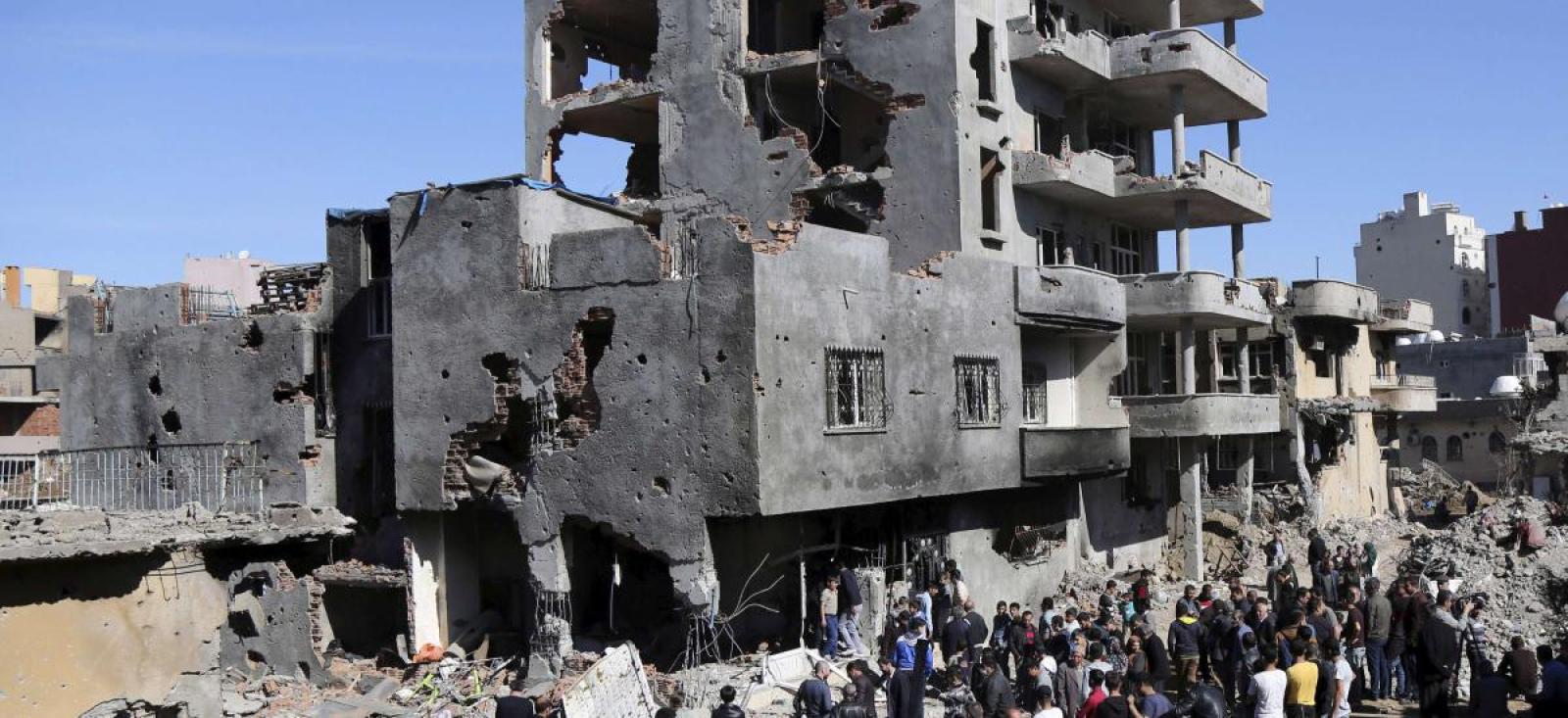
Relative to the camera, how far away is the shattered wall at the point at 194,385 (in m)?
26.0

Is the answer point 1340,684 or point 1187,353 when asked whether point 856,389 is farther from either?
point 1187,353

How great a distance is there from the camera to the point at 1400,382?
4381 cm

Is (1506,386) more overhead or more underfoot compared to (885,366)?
more underfoot

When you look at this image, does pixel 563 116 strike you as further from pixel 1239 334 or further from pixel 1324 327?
pixel 1324 327

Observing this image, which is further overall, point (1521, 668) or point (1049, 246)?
point (1049, 246)

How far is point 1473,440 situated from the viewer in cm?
5234

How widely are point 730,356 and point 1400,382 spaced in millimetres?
30097

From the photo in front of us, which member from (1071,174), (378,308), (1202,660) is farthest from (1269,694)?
(378,308)

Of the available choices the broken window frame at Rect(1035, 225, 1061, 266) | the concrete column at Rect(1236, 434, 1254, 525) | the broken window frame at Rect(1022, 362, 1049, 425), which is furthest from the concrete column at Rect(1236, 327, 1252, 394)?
the broken window frame at Rect(1022, 362, 1049, 425)

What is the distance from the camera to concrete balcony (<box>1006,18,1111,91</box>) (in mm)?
28953

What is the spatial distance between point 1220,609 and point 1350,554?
28.7 feet

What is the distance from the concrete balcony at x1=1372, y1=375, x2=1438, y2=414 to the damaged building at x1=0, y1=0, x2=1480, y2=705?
27.6ft

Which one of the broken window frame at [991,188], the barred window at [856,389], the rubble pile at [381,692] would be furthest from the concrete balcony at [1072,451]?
the rubble pile at [381,692]

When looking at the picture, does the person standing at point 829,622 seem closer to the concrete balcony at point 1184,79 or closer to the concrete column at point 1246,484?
the concrete balcony at point 1184,79
